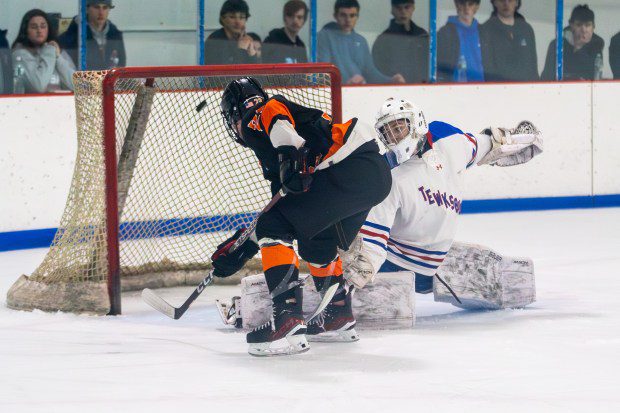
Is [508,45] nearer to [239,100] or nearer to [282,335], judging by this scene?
[239,100]

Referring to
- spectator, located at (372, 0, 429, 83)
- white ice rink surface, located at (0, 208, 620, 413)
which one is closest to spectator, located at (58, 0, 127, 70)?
spectator, located at (372, 0, 429, 83)

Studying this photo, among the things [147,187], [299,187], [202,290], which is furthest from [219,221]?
[299,187]

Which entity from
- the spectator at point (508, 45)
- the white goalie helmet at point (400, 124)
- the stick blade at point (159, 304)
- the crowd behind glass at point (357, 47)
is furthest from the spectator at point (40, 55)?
the white goalie helmet at point (400, 124)

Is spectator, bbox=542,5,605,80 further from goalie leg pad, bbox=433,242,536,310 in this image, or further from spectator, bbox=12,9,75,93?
goalie leg pad, bbox=433,242,536,310

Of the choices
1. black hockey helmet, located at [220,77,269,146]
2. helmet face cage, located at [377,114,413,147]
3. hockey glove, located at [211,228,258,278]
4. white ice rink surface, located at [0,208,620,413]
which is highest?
black hockey helmet, located at [220,77,269,146]

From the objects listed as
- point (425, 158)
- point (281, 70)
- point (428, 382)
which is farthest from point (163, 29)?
point (428, 382)

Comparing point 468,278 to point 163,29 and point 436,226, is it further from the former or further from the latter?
point 163,29

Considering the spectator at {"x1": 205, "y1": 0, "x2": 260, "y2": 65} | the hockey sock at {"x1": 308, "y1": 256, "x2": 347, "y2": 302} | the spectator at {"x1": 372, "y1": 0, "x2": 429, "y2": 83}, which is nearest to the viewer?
the hockey sock at {"x1": 308, "y1": 256, "x2": 347, "y2": 302}

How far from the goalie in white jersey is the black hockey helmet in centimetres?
42

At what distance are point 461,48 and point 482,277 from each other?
3.13m

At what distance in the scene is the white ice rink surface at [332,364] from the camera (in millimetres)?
2812

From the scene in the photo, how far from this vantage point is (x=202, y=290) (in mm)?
3727

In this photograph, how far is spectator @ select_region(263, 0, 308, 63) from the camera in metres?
6.39

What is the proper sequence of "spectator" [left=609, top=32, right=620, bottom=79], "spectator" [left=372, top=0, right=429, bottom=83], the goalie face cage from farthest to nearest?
"spectator" [left=609, top=32, right=620, bottom=79], "spectator" [left=372, top=0, right=429, bottom=83], the goalie face cage
